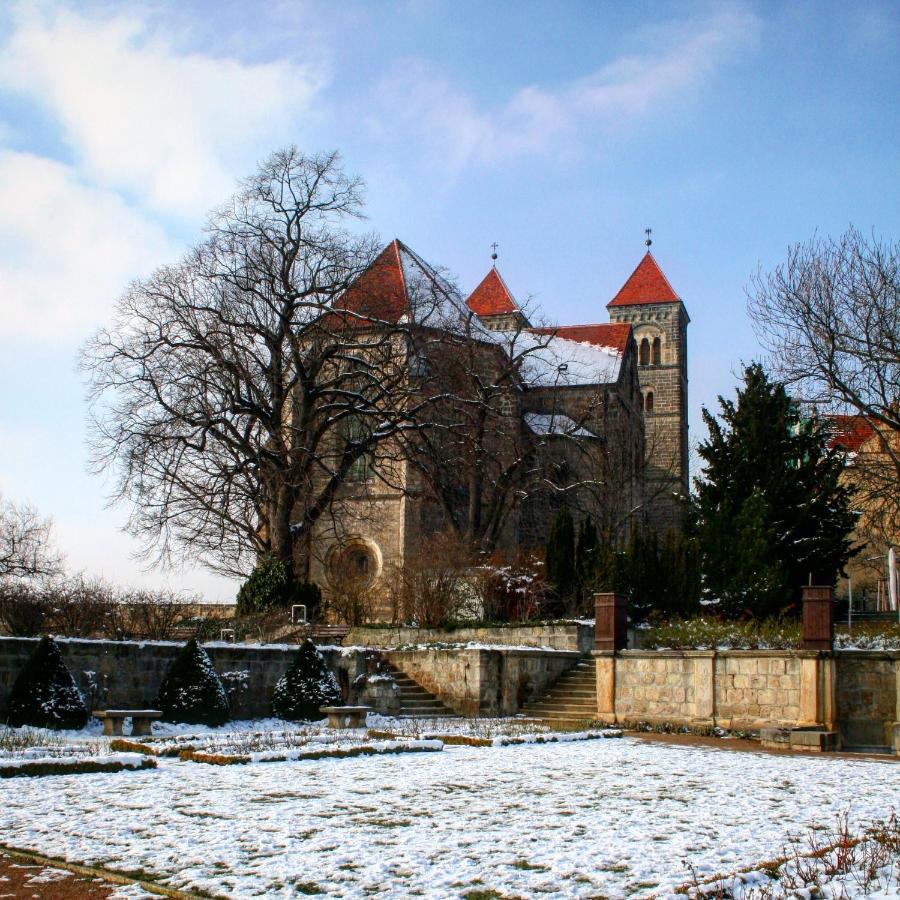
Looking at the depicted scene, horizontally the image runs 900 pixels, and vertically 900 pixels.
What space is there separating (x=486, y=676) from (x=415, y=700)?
1.55m

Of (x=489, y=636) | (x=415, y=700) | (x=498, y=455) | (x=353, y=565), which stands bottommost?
(x=415, y=700)

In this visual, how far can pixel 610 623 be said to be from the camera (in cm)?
2006

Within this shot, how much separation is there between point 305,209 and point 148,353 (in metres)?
5.68

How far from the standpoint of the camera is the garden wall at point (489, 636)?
23.5m

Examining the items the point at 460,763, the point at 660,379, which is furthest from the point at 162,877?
the point at 660,379

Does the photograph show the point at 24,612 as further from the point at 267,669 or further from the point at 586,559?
the point at 586,559

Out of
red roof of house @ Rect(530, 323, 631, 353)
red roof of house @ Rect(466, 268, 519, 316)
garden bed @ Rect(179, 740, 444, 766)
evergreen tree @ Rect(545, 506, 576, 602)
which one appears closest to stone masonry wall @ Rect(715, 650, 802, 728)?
garden bed @ Rect(179, 740, 444, 766)

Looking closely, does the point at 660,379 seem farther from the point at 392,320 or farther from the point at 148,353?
the point at 148,353

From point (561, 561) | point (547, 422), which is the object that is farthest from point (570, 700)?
point (547, 422)

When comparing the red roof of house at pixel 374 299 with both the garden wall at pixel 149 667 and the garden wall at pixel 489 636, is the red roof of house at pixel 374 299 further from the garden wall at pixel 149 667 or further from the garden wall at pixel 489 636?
the garden wall at pixel 149 667

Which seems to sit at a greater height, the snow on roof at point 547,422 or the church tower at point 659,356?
the church tower at point 659,356

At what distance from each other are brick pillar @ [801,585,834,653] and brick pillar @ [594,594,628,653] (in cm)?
366

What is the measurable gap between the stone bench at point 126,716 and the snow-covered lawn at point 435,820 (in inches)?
152

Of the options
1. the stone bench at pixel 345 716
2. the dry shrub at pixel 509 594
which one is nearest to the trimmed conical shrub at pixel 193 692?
the stone bench at pixel 345 716
